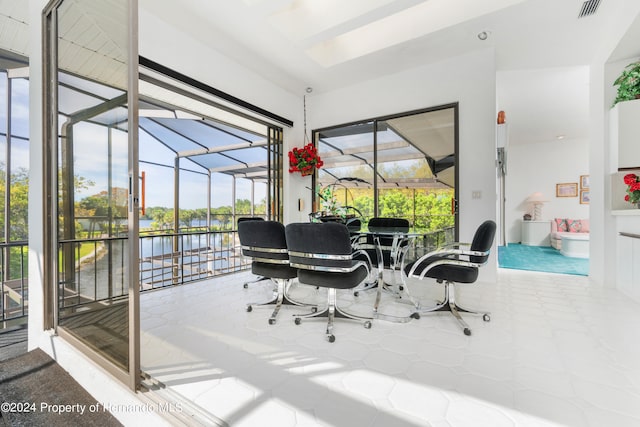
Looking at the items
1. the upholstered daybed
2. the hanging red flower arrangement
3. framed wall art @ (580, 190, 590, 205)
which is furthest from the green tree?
framed wall art @ (580, 190, 590, 205)

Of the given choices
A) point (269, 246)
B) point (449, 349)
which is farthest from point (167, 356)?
point (449, 349)

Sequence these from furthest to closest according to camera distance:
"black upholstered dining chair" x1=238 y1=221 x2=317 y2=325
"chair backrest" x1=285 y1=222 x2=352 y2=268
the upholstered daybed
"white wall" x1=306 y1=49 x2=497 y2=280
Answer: the upholstered daybed
"white wall" x1=306 y1=49 x2=497 y2=280
"black upholstered dining chair" x1=238 y1=221 x2=317 y2=325
"chair backrest" x1=285 y1=222 x2=352 y2=268

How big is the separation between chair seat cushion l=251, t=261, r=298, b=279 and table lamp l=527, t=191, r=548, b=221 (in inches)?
319

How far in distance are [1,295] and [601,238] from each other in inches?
292

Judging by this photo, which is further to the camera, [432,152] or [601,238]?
[432,152]

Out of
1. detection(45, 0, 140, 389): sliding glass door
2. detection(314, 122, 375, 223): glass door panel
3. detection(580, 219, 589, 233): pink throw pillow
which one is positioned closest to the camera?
detection(45, 0, 140, 389): sliding glass door

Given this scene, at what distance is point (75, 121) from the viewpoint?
183 centimetres

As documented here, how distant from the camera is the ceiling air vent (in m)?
2.62

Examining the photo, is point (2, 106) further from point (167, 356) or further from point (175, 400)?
point (175, 400)

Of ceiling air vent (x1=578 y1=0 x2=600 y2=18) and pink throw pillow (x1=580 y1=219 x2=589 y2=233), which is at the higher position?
ceiling air vent (x1=578 y1=0 x2=600 y2=18)

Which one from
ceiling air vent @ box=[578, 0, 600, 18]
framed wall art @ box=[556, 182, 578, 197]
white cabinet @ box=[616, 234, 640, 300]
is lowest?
white cabinet @ box=[616, 234, 640, 300]

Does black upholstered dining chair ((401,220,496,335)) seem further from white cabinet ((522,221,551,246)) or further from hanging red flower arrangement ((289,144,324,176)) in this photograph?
white cabinet ((522,221,551,246))

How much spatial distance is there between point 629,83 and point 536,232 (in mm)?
5418

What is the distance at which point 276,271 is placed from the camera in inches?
91.4
